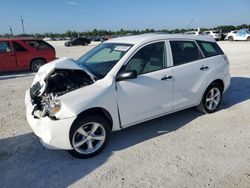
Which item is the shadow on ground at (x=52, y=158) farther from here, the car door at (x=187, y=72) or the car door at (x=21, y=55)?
the car door at (x=21, y=55)

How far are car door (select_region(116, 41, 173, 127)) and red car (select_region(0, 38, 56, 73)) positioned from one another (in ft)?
26.2

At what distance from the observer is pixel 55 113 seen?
3.13m

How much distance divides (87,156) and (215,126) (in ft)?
7.90

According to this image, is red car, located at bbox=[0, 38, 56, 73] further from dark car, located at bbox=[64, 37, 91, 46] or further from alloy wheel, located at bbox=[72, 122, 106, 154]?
dark car, located at bbox=[64, 37, 91, 46]

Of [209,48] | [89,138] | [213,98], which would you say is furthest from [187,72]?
[89,138]

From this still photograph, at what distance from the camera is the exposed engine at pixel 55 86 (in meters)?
3.38

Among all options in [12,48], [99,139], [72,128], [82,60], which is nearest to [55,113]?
[72,128]

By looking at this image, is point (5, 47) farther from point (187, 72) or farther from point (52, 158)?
point (187, 72)

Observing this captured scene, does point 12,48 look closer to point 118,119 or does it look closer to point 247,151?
point 118,119

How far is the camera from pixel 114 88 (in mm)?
3443

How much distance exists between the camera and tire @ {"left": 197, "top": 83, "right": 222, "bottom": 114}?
4769 mm

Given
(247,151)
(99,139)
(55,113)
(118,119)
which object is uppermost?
(55,113)

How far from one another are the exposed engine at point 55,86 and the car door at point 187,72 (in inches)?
62.8

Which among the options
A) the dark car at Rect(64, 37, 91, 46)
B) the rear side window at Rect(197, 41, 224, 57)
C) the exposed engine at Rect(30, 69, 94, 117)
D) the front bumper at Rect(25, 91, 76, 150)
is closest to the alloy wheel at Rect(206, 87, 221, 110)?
the rear side window at Rect(197, 41, 224, 57)
